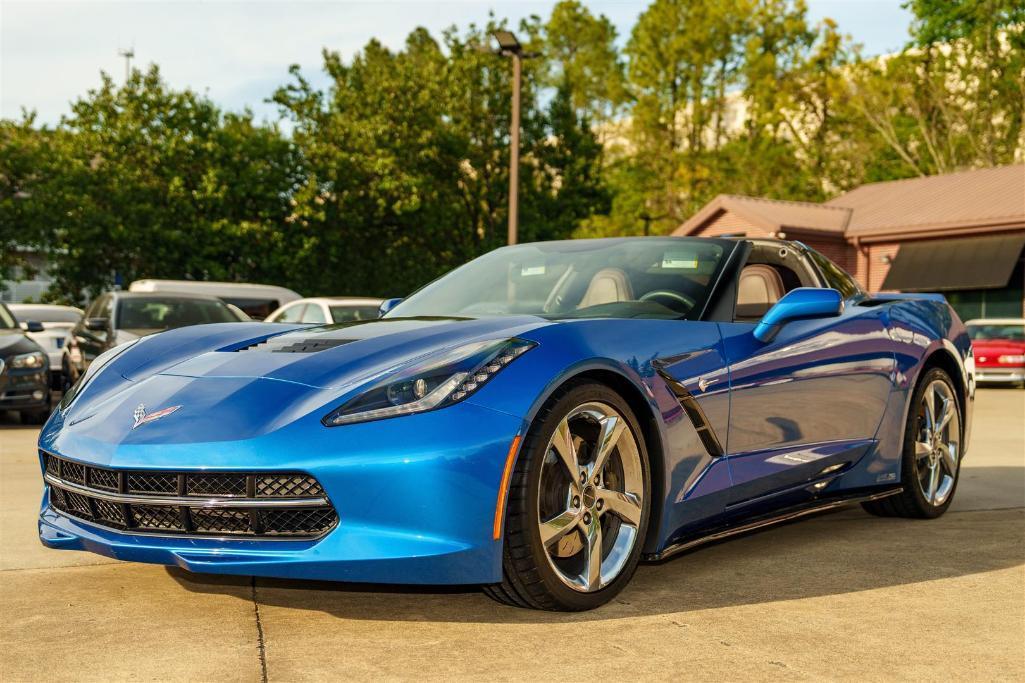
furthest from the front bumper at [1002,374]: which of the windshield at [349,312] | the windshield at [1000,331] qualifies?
the windshield at [349,312]

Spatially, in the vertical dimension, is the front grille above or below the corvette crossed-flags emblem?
below

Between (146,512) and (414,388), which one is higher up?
(414,388)

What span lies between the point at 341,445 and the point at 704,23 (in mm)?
51734

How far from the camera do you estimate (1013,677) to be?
342 cm

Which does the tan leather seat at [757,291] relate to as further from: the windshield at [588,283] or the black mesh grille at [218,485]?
the black mesh grille at [218,485]

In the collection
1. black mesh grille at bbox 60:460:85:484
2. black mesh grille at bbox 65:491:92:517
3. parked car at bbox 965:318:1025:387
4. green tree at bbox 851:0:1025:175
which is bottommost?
parked car at bbox 965:318:1025:387

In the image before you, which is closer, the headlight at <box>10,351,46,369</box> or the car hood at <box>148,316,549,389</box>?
the car hood at <box>148,316,549,389</box>

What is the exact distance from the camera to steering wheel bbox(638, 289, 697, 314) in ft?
15.9

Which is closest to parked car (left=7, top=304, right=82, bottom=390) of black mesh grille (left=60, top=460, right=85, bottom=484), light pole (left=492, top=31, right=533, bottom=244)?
light pole (left=492, top=31, right=533, bottom=244)

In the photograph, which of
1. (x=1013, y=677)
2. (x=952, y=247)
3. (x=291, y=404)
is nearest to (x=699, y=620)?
(x=1013, y=677)

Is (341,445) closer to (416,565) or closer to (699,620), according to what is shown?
(416,565)

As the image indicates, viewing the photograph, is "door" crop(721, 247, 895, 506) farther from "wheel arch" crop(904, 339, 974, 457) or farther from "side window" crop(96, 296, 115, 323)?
"side window" crop(96, 296, 115, 323)

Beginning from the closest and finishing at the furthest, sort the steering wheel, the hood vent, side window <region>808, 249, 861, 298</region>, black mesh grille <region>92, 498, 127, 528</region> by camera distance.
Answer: black mesh grille <region>92, 498, 127, 528</region> → the hood vent → the steering wheel → side window <region>808, 249, 861, 298</region>

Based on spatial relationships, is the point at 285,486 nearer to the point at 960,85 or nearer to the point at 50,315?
the point at 50,315
